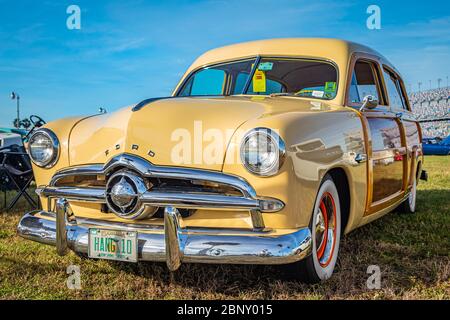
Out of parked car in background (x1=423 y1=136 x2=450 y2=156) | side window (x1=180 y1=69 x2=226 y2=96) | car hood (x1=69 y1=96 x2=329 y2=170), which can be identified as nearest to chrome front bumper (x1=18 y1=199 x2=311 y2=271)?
car hood (x1=69 y1=96 x2=329 y2=170)

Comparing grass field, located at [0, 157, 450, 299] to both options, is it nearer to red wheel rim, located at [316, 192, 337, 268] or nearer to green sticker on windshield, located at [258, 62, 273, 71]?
red wheel rim, located at [316, 192, 337, 268]

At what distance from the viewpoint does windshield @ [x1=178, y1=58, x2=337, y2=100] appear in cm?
Answer: 356

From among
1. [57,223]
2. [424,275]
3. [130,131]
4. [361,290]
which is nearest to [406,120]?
[424,275]

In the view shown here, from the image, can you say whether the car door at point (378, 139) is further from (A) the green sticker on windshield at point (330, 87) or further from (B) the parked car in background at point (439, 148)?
(B) the parked car in background at point (439, 148)

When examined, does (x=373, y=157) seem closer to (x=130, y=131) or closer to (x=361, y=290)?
(x=361, y=290)

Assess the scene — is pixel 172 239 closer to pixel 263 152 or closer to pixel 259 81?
pixel 263 152

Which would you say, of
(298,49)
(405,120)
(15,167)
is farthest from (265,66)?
(15,167)

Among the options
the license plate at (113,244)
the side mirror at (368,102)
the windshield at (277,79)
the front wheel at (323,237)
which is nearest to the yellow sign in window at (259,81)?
the windshield at (277,79)

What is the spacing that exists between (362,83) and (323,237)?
1.57 meters

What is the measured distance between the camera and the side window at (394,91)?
442 centimetres

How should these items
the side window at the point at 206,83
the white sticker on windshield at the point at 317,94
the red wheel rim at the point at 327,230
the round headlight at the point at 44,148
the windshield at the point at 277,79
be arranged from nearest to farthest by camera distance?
the red wheel rim at the point at 327,230 < the round headlight at the point at 44,148 < the white sticker on windshield at the point at 317,94 < the windshield at the point at 277,79 < the side window at the point at 206,83

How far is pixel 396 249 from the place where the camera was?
11.8ft

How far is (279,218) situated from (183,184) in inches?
22.3

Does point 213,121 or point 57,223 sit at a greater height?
point 213,121
